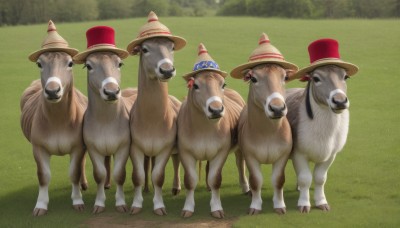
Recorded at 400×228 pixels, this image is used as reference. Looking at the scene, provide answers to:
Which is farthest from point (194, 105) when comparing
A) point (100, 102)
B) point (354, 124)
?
point (354, 124)

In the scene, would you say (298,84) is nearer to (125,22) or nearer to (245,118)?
(245,118)

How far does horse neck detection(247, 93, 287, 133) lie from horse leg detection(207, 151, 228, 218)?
0.50 m

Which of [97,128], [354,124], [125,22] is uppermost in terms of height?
[125,22]

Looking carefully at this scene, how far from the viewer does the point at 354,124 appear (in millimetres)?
11445

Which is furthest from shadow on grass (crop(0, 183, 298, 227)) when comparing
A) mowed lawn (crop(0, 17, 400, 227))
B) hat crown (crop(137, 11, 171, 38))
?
hat crown (crop(137, 11, 171, 38))

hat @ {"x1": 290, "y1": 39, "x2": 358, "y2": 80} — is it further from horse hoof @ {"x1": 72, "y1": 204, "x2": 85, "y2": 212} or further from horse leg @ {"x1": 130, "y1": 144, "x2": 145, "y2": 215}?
horse hoof @ {"x1": 72, "y1": 204, "x2": 85, "y2": 212}

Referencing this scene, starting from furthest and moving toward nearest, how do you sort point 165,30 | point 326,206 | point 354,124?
point 354,124, point 326,206, point 165,30

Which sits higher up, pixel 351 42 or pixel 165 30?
pixel 351 42

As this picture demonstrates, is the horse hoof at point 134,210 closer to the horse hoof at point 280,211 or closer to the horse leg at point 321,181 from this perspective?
the horse hoof at point 280,211

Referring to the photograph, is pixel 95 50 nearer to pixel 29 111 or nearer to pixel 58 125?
pixel 58 125

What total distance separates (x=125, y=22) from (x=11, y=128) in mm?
23641

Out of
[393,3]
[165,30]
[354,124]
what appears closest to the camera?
[165,30]

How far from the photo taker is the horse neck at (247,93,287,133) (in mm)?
5871

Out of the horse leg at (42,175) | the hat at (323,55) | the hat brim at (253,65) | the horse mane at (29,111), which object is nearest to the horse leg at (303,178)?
the hat at (323,55)
